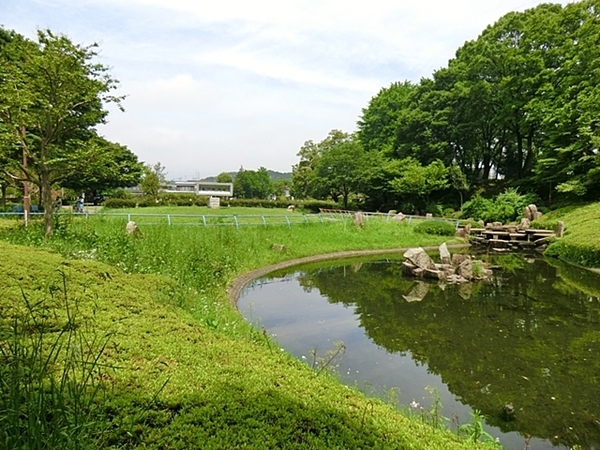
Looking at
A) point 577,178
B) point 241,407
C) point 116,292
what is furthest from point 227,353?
point 577,178

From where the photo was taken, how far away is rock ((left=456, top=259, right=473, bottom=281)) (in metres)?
12.0

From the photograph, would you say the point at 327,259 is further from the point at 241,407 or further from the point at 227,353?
the point at 241,407

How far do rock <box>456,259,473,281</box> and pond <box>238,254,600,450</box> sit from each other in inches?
13.8

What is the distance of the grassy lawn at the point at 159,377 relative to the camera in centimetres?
239

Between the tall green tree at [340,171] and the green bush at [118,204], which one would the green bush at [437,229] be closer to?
the tall green tree at [340,171]

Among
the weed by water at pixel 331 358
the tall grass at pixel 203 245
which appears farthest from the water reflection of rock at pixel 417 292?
the tall grass at pixel 203 245

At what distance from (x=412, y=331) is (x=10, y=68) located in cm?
1159

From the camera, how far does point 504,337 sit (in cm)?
712

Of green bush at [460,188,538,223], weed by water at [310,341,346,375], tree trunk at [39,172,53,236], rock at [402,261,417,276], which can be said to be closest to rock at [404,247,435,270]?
rock at [402,261,417,276]

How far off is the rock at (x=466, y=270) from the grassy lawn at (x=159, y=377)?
7.92 metres

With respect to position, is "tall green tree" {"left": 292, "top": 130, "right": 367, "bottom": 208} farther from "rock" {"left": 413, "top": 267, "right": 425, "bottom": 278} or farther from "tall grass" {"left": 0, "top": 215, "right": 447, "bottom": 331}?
"rock" {"left": 413, "top": 267, "right": 425, "bottom": 278}

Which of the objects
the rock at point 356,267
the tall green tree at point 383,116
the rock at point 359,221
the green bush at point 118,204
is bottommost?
the rock at point 356,267

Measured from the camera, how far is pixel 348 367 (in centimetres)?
583

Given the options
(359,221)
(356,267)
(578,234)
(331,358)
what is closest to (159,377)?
(331,358)
